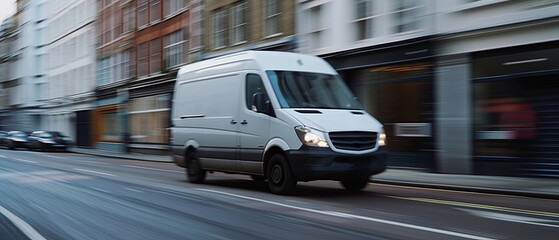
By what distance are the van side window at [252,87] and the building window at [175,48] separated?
19121 mm

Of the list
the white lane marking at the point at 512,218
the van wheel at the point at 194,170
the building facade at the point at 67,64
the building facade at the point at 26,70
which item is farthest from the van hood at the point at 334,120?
the building facade at the point at 26,70

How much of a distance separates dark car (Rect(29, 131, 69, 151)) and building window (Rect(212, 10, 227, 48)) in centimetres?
1423

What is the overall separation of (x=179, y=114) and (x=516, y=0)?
27.3 ft

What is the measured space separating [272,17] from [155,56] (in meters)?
11.9

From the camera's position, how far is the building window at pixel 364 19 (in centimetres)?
1784

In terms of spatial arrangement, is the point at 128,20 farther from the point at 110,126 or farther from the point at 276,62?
the point at 276,62

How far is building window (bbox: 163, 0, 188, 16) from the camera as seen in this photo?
29.4 m

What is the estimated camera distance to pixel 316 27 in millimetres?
19969

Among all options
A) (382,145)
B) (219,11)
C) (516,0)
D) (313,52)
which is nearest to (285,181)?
(382,145)

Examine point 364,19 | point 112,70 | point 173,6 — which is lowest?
point 364,19

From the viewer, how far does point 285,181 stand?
31.0 feet

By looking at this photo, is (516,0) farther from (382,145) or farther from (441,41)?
(382,145)

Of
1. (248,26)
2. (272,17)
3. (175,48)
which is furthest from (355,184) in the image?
(175,48)

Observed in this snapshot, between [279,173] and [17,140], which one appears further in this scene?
[17,140]
